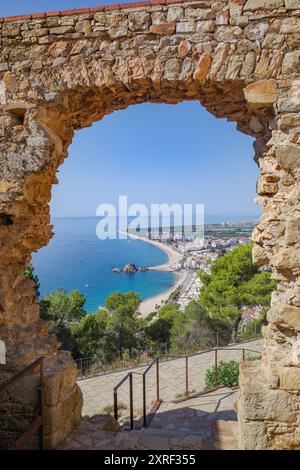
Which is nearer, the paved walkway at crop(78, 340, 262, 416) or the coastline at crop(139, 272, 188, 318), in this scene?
the paved walkway at crop(78, 340, 262, 416)

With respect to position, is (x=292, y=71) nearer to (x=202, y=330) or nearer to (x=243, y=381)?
(x=243, y=381)

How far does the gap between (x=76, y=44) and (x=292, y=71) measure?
2.46 metres

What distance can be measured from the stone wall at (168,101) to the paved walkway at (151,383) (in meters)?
3.99

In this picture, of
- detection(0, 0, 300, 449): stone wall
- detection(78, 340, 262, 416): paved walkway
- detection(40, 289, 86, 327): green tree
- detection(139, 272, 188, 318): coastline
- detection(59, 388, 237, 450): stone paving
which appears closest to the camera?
detection(0, 0, 300, 449): stone wall

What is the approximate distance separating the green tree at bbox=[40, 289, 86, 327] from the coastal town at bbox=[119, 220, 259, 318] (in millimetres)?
8302

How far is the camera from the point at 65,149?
4.01 meters

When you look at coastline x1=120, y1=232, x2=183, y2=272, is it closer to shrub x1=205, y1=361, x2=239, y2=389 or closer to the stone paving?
shrub x1=205, y1=361, x2=239, y2=389

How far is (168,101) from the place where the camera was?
146 inches

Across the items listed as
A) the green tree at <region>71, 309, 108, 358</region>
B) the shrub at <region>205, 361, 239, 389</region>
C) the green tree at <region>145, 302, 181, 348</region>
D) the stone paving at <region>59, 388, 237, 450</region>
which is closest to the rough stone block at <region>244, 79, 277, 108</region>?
the stone paving at <region>59, 388, 237, 450</region>

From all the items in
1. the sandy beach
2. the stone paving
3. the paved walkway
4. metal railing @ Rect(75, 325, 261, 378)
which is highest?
the stone paving

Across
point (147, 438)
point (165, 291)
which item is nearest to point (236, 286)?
point (147, 438)

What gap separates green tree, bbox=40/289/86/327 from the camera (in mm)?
15297

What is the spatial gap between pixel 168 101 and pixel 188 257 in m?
66.5
